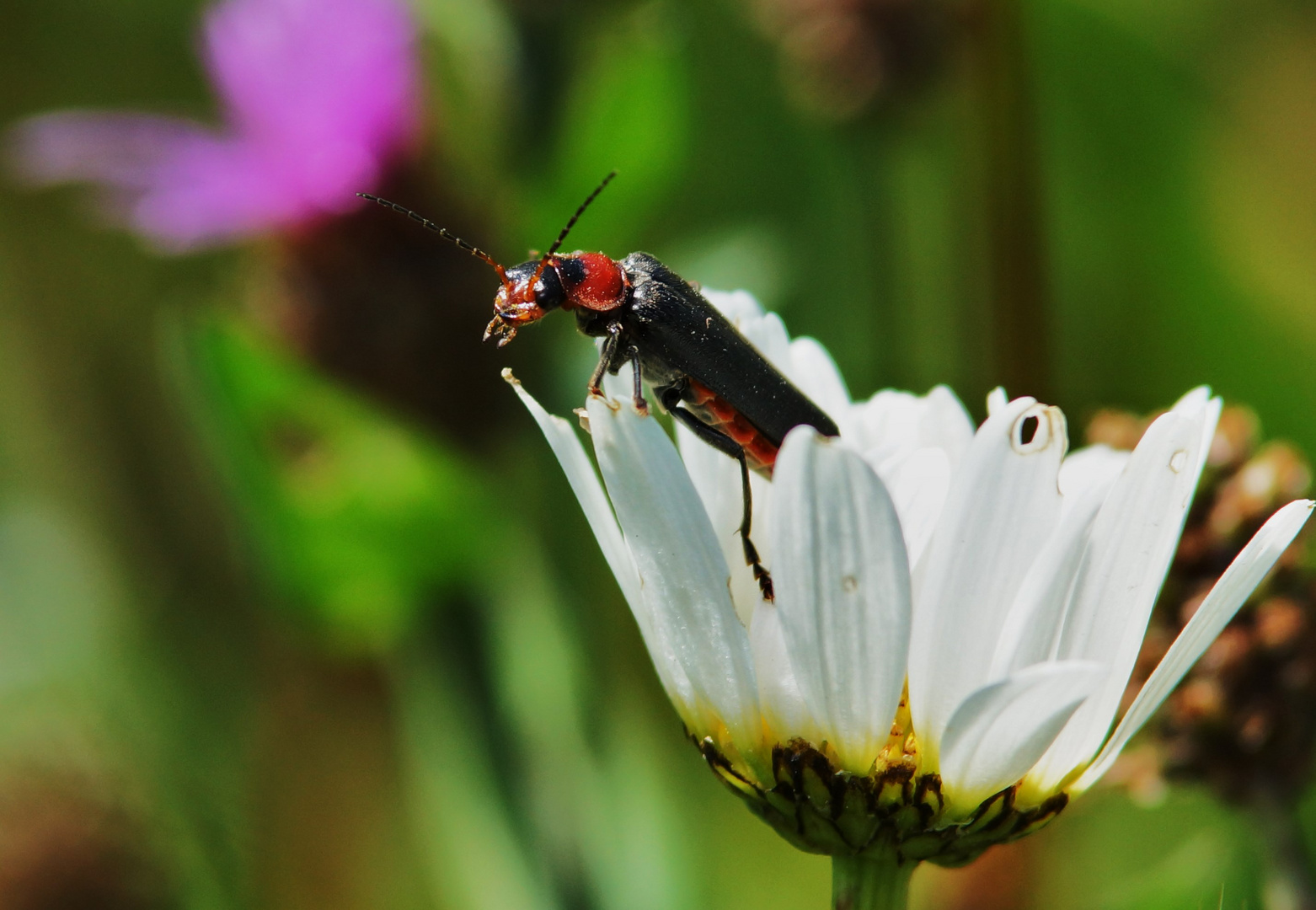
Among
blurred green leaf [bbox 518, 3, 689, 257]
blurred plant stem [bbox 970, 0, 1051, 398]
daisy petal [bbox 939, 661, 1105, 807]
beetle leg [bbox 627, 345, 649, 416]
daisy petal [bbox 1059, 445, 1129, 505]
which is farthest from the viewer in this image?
blurred green leaf [bbox 518, 3, 689, 257]

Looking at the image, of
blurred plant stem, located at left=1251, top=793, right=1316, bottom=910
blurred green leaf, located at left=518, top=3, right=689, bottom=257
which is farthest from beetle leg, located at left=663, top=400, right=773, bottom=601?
blurred green leaf, located at left=518, top=3, right=689, bottom=257

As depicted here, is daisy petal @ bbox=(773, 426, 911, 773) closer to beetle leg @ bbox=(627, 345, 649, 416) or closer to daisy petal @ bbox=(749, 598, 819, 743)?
daisy petal @ bbox=(749, 598, 819, 743)

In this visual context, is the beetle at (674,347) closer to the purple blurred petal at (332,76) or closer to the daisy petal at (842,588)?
the daisy petal at (842,588)

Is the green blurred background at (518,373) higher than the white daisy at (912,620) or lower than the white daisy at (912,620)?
higher

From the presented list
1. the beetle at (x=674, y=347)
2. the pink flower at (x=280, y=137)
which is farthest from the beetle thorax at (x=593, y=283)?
the pink flower at (x=280, y=137)

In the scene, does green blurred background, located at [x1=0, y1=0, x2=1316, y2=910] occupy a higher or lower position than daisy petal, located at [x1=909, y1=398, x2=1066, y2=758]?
higher

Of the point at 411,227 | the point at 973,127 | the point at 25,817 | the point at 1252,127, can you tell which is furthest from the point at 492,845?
the point at 1252,127
